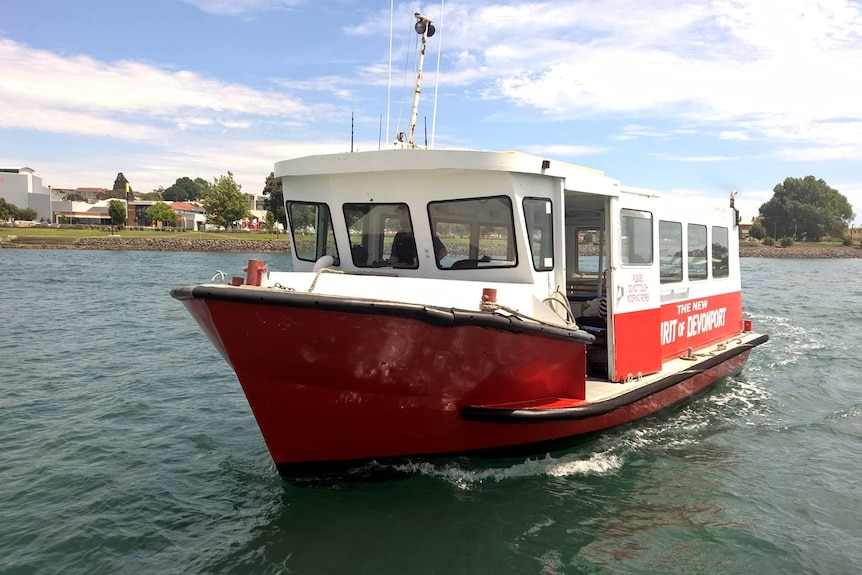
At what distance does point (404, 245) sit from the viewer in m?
6.77

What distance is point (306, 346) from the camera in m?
5.10

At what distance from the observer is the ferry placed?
203 inches

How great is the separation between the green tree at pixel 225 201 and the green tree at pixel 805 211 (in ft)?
289

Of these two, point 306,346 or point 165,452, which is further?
point 165,452

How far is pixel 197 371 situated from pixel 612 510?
8234 millimetres

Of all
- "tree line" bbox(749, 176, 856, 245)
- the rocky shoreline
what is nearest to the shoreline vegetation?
the rocky shoreline

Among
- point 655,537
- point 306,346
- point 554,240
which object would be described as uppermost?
point 554,240

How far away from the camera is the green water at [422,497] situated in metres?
5.09

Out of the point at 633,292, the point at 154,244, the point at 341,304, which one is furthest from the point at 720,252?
the point at 154,244

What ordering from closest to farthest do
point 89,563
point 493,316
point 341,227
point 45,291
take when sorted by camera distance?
point 89,563
point 493,316
point 341,227
point 45,291

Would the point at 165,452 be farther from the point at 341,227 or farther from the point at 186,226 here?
the point at 186,226

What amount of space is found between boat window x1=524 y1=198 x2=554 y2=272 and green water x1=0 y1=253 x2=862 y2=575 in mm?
2087

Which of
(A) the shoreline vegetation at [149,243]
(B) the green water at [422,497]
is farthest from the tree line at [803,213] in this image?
(B) the green water at [422,497]

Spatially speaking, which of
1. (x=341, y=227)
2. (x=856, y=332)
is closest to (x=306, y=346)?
(x=341, y=227)
